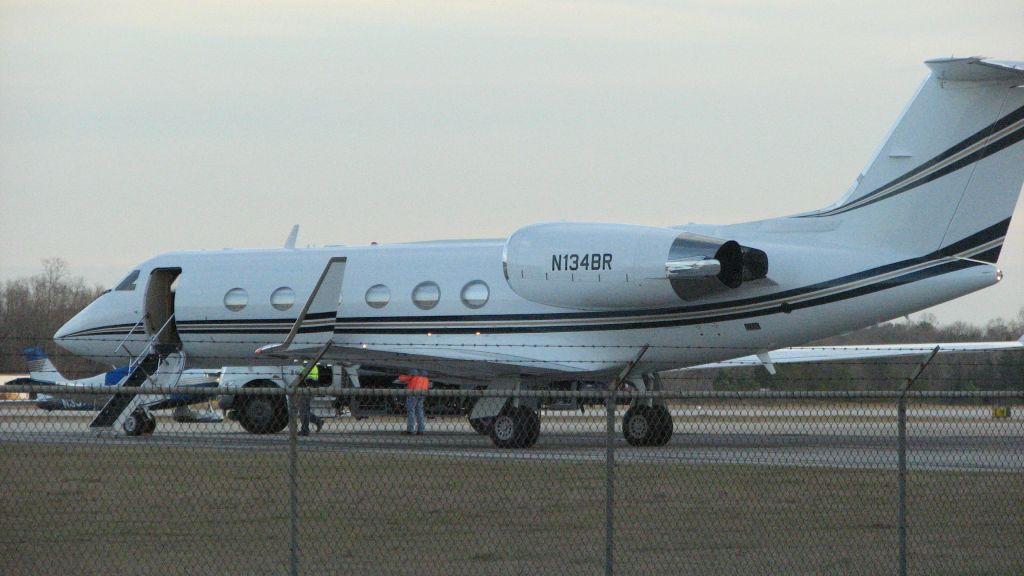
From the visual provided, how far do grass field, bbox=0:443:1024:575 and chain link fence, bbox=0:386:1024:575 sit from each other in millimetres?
33

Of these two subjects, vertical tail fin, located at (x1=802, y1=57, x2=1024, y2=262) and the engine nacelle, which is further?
the engine nacelle

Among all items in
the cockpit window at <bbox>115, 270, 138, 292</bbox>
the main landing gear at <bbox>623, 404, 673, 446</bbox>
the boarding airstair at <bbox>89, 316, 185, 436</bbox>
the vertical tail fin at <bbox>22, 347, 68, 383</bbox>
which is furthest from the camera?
the vertical tail fin at <bbox>22, 347, 68, 383</bbox>

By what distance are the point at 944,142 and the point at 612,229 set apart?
16.2 ft

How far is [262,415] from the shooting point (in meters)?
25.1

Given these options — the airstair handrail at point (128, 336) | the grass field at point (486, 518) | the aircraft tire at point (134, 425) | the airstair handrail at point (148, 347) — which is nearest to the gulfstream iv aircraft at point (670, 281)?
the airstair handrail at point (148, 347)

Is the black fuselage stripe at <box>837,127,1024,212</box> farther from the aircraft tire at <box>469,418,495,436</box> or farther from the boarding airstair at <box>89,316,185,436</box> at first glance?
the boarding airstair at <box>89,316,185,436</box>

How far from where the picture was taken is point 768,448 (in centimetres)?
2058

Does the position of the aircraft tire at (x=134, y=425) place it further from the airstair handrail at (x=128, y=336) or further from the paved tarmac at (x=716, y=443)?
the airstair handrail at (x=128, y=336)

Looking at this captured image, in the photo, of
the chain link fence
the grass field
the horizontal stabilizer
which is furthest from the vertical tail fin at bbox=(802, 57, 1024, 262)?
the grass field

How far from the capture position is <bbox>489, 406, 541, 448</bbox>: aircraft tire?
69.0ft

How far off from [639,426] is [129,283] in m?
10.9

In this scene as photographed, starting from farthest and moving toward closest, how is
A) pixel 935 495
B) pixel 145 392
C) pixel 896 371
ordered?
pixel 896 371 < pixel 935 495 < pixel 145 392

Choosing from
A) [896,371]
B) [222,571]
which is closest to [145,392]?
[222,571]

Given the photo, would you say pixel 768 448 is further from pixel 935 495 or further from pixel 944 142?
pixel 935 495
